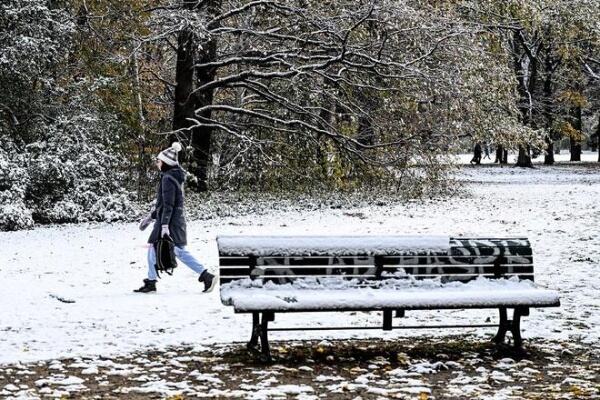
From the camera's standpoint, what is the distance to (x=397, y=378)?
18.8 feet

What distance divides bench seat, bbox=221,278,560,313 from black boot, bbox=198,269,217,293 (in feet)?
8.88

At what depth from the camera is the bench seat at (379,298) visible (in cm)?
597

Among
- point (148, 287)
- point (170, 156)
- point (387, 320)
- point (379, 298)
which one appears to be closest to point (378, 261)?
point (387, 320)

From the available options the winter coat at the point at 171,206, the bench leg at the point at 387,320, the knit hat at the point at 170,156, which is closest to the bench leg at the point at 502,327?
the bench leg at the point at 387,320

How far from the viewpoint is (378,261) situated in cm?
671

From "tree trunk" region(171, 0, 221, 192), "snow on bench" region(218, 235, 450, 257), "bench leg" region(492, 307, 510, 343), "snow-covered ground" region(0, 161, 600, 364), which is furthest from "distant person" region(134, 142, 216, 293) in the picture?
"tree trunk" region(171, 0, 221, 192)

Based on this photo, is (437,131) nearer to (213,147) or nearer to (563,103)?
(213,147)

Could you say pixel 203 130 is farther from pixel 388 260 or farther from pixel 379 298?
pixel 379 298

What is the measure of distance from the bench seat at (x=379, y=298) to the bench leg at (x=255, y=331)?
17 centimetres

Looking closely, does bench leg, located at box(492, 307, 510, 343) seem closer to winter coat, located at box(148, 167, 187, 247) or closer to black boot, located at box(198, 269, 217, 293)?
black boot, located at box(198, 269, 217, 293)

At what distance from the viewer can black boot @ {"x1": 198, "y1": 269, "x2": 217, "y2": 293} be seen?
9047 mm

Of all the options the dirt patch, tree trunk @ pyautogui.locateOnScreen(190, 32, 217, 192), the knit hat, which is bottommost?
the dirt patch

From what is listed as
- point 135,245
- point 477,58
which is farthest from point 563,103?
point 135,245

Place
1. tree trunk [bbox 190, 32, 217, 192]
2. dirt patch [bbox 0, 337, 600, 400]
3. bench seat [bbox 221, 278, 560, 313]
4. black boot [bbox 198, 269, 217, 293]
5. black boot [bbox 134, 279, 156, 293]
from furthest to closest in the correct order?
tree trunk [bbox 190, 32, 217, 192], black boot [bbox 134, 279, 156, 293], black boot [bbox 198, 269, 217, 293], bench seat [bbox 221, 278, 560, 313], dirt patch [bbox 0, 337, 600, 400]
